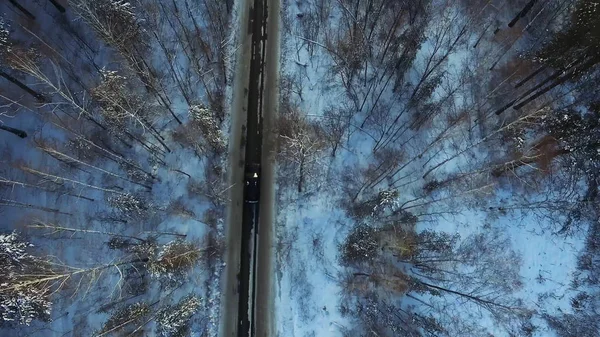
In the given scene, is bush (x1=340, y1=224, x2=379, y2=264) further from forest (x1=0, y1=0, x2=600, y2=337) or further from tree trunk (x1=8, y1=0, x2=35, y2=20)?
tree trunk (x1=8, y1=0, x2=35, y2=20)

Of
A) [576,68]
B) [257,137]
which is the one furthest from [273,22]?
[576,68]

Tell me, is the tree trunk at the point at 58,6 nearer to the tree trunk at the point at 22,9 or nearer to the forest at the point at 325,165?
the forest at the point at 325,165

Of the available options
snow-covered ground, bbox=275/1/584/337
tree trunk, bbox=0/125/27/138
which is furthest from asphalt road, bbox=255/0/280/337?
tree trunk, bbox=0/125/27/138

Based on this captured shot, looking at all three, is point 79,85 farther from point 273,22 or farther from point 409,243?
point 409,243

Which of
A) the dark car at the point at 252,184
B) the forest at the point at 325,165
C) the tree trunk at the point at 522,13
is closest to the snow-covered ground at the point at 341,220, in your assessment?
the forest at the point at 325,165

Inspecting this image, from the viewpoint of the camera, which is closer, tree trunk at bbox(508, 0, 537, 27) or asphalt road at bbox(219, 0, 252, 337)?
asphalt road at bbox(219, 0, 252, 337)

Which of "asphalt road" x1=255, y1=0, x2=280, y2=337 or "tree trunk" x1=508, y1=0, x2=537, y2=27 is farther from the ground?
"tree trunk" x1=508, y1=0, x2=537, y2=27
